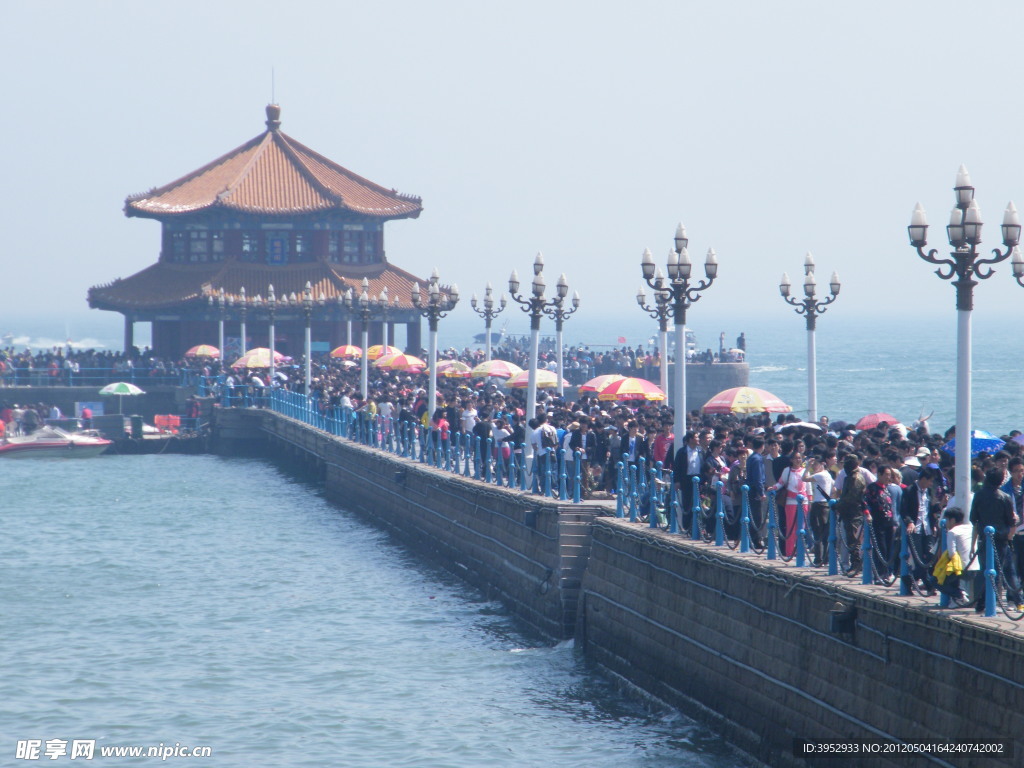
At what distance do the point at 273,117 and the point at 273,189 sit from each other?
8.53 m

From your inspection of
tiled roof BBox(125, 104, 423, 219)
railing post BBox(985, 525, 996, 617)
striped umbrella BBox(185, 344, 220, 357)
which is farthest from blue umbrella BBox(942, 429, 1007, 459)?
tiled roof BBox(125, 104, 423, 219)

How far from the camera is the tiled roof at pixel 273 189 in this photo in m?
68.1

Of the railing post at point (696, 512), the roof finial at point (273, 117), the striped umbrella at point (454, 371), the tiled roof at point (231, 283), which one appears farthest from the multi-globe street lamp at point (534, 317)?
the roof finial at point (273, 117)

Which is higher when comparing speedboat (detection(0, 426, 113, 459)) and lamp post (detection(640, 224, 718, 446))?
lamp post (detection(640, 224, 718, 446))

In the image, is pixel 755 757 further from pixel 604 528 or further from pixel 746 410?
pixel 746 410

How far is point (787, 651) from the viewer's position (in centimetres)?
1477

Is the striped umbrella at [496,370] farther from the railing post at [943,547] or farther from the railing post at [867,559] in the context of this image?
the railing post at [943,547]

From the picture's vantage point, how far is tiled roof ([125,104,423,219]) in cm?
6812

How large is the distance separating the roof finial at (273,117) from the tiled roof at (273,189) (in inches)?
1.7

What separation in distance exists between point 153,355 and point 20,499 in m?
22.2

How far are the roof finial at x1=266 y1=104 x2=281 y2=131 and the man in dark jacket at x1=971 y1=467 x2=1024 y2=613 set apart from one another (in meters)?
68.1

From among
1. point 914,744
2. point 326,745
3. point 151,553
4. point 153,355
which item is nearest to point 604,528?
point 326,745

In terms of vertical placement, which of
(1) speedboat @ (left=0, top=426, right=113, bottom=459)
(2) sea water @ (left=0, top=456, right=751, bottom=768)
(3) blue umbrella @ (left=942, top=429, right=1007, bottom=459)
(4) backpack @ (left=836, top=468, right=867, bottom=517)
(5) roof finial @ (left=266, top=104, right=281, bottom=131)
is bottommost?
(2) sea water @ (left=0, top=456, right=751, bottom=768)

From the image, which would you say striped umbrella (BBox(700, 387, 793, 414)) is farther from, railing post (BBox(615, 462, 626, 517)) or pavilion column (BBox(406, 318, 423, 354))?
pavilion column (BBox(406, 318, 423, 354))
